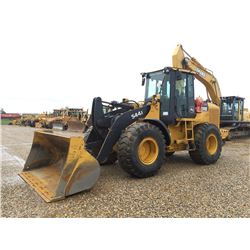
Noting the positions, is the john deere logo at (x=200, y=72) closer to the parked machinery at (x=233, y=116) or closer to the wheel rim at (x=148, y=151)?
the wheel rim at (x=148, y=151)

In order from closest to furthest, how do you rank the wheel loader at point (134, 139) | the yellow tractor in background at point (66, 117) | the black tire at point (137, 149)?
the wheel loader at point (134, 139) → the black tire at point (137, 149) → the yellow tractor in background at point (66, 117)

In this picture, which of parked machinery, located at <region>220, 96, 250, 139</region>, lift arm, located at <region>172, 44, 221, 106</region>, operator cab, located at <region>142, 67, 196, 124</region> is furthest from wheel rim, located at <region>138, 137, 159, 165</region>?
parked machinery, located at <region>220, 96, 250, 139</region>

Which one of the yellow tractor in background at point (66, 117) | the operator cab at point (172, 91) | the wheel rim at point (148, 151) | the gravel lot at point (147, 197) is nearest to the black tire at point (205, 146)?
the operator cab at point (172, 91)

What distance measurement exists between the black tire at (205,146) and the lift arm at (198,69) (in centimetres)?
189

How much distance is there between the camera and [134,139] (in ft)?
14.0

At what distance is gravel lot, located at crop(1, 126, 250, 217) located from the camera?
304 centimetres

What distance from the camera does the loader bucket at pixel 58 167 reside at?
347 centimetres

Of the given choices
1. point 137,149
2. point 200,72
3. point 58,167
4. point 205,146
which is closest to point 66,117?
point 200,72

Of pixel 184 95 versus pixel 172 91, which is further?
pixel 184 95

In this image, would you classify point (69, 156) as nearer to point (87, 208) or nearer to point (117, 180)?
point (87, 208)

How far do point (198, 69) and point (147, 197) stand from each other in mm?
4996

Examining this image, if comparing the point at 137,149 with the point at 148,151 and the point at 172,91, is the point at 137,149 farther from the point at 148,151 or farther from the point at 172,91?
the point at 172,91

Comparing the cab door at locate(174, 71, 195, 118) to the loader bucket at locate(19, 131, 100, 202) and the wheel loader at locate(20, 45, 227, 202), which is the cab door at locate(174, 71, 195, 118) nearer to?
the wheel loader at locate(20, 45, 227, 202)

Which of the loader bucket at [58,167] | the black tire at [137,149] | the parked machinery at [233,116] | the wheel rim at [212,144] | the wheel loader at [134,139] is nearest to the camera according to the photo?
the loader bucket at [58,167]
